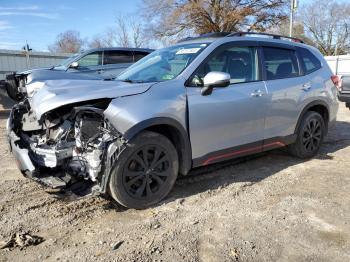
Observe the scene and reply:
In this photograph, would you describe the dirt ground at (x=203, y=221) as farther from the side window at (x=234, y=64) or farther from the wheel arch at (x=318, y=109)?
the side window at (x=234, y=64)

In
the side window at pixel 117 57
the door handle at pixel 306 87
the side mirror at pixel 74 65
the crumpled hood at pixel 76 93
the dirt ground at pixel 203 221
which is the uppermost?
the side window at pixel 117 57

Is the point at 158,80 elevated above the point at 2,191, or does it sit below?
above

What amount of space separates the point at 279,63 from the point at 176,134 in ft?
7.24

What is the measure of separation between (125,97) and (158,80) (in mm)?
700

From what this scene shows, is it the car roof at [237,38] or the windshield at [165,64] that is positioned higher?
the car roof at [237,38]

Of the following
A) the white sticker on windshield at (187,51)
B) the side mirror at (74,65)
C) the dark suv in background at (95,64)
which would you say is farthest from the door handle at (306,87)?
the side mirror at (74,65)

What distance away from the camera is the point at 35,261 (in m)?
3.20

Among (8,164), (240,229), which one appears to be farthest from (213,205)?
(8,164)

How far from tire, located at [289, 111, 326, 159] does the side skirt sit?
198 mm

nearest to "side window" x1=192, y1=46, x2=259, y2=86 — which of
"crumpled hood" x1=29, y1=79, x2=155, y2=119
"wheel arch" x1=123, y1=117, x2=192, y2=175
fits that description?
"wheel arch" x1=123, y1=117, x2=192, y2=175

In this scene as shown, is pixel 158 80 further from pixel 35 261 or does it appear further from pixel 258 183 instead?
pixel 35 261

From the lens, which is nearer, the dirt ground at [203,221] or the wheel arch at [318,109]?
the dirt ground at [203,221]

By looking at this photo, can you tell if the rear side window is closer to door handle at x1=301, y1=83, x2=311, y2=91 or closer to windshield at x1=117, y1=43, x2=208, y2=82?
door handle at x1=301, y1=83, x2=311, y2=91

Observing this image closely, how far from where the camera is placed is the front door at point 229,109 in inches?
175
